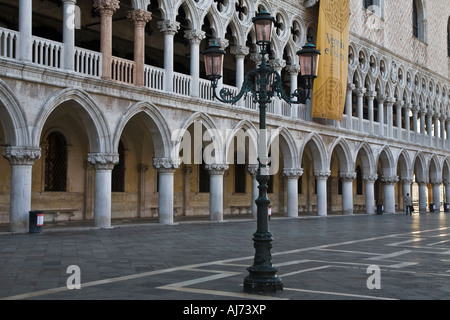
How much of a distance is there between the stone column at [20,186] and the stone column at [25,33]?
2.39 metres

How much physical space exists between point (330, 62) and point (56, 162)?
11865 mm

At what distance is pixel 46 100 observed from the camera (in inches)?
590

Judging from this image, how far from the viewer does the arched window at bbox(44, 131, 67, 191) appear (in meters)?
19.6

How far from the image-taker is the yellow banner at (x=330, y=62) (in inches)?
929

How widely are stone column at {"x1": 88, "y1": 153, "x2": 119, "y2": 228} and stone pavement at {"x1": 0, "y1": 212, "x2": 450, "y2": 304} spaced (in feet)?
2.86

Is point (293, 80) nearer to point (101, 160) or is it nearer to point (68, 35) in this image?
point (101, 160)

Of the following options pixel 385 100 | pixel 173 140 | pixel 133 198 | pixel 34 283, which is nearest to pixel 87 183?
pixel 133 198

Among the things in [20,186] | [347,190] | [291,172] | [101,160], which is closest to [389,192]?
[347,190]

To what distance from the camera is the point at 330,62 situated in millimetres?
23953

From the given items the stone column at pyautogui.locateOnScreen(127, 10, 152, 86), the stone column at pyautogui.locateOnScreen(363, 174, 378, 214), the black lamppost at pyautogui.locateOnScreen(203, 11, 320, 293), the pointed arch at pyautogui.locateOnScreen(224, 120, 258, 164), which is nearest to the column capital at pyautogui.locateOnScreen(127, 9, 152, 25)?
the stone column at pyautogui.locateOnScreen(127, 10, 152, 86)

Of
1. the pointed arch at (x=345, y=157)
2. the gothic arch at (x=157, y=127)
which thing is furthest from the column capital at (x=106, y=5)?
the pointed arch at (x=345, y=157)

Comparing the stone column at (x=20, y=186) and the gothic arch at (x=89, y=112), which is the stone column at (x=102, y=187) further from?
the stone column at (x=20, y=186)

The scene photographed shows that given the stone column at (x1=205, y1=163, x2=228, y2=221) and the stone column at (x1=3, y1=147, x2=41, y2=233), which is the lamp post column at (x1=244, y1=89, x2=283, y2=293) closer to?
the stone column at (x1=3, y1=147, x2=41, y2=233)
